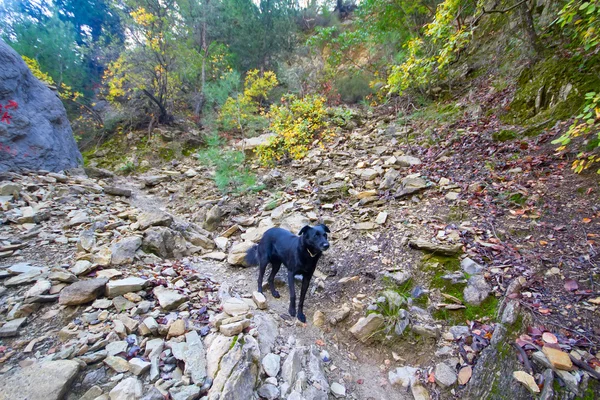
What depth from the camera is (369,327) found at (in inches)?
117

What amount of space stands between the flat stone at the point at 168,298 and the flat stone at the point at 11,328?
1021 mm

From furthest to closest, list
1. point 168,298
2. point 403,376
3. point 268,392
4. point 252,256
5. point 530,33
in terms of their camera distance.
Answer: point 530,33, point 252,256, point 168,298, point 403,376, point 268,392

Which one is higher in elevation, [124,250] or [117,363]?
[124,250]

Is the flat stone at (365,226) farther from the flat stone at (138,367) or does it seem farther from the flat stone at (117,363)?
the flat stone at (117,363)

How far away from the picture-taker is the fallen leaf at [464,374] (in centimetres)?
231

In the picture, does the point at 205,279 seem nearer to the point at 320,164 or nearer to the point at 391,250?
the point at 391,250

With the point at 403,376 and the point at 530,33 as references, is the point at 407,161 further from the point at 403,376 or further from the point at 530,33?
the point at 403,376

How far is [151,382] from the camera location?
1.87 meters

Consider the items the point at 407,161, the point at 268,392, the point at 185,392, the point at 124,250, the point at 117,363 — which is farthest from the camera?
the point at 407,161

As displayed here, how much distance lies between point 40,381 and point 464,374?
11.1 feet

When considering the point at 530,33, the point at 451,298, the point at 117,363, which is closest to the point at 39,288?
the point at 117,363

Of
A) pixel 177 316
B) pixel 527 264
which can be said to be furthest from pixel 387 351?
pixel 177 316

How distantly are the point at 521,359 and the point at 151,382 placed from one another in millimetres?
3031

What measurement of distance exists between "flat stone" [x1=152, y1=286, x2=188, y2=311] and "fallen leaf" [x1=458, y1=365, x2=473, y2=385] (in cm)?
288
